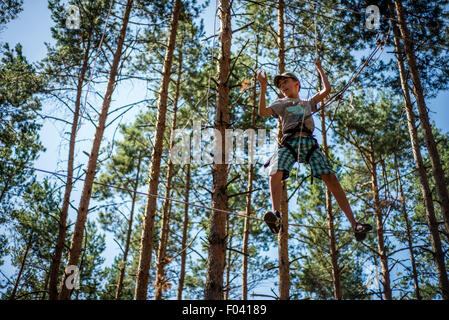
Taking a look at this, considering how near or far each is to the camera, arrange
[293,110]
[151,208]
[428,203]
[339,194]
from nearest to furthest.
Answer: [339,194] → [293,110] → [151,208] → [428,203]

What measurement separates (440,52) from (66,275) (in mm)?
8494

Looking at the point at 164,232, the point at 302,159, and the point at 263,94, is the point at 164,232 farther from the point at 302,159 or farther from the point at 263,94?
the point at 263,94

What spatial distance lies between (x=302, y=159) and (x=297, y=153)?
3.2 inches

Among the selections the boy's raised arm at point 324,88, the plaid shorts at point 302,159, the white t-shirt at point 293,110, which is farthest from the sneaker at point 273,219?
the boy's raised arm at point 324,88

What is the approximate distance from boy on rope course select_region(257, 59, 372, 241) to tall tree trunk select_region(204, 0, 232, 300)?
2.30 ft

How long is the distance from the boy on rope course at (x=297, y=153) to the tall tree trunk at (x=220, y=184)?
2.30 feet

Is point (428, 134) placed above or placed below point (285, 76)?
above

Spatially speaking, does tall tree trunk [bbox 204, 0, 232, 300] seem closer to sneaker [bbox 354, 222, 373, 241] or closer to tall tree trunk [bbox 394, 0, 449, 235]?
sneaker [bbox 354, 222, 373, 241]

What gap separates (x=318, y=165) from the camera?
3.38m

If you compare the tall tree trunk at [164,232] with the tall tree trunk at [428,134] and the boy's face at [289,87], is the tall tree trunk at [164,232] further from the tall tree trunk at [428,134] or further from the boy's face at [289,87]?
the tall tree trunk at [428,134]

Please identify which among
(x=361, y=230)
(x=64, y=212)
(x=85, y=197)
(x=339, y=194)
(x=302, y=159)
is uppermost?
(x=64, y=212)

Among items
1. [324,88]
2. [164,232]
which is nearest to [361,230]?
[324,88]

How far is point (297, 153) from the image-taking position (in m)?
3.42

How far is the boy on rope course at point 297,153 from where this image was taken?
325cm
